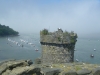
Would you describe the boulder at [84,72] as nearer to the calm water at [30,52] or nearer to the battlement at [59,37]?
the battlement at [59,37]

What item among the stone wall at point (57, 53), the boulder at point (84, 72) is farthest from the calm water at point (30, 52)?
the boulder at point (84, 72)

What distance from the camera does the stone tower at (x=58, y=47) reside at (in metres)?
10.3

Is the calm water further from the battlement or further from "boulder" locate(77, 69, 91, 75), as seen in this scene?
"boulder" locate(77, 69, 91, 75)

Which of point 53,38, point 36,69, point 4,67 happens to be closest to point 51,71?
point 36,69

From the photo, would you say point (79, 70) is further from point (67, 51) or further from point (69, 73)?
point (67, 51)

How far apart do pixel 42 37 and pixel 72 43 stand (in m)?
1.71

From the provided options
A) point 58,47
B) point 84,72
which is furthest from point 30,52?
point 84,72

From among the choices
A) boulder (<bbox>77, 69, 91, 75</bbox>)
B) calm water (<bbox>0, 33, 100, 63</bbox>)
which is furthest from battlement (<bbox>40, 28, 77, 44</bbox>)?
calm water (<bbox>0, 33, 100, 63</bbox>)

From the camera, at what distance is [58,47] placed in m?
10.5

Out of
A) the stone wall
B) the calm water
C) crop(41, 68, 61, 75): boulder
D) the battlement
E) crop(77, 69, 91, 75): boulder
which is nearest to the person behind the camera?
crop(41, 68, 61, 75): boulder

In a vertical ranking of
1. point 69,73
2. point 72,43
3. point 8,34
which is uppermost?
point 8,34

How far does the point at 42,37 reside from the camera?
10852 mm

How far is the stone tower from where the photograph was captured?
1028 cm

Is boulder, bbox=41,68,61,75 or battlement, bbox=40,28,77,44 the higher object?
Answer: battlement, bbox=40,28,77,44
